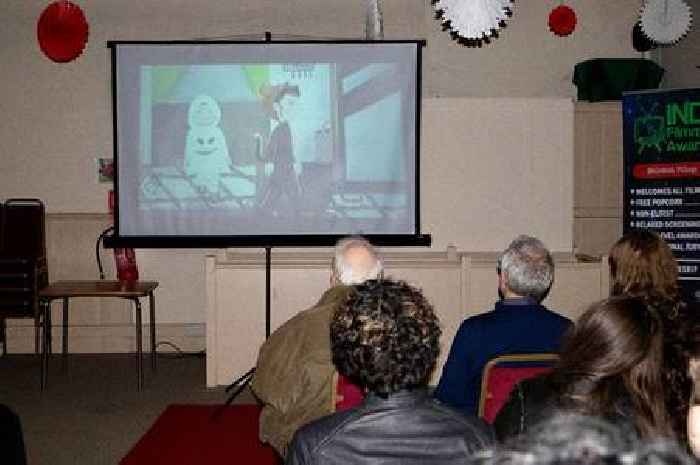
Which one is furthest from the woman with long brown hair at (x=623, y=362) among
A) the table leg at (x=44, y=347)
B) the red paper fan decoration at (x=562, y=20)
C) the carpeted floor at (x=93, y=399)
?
the red paper fan decoration at (x=562, y=20)

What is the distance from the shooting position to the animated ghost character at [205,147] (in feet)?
20.3

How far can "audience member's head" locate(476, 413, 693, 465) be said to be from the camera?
53cm

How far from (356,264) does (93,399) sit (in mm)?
3198

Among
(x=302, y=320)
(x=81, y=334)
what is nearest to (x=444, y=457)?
(x=302, y=320)

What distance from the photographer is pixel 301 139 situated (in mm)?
6258

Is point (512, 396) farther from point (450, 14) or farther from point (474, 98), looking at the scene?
point (474, 98)

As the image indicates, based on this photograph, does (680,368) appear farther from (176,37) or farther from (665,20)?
(176,37)

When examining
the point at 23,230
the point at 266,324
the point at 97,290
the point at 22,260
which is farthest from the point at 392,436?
the point at 23,230

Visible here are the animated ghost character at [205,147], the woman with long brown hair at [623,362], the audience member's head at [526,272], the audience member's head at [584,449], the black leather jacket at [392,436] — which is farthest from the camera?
the animated ghost character at [205,147]

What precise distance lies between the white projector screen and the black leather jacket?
4450 millimetres

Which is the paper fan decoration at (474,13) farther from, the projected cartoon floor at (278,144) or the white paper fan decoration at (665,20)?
the white paper fan decoration at (665,20)

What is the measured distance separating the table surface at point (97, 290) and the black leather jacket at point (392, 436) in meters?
4.52

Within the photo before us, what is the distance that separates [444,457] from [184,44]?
16.3 ft

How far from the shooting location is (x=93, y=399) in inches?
229
